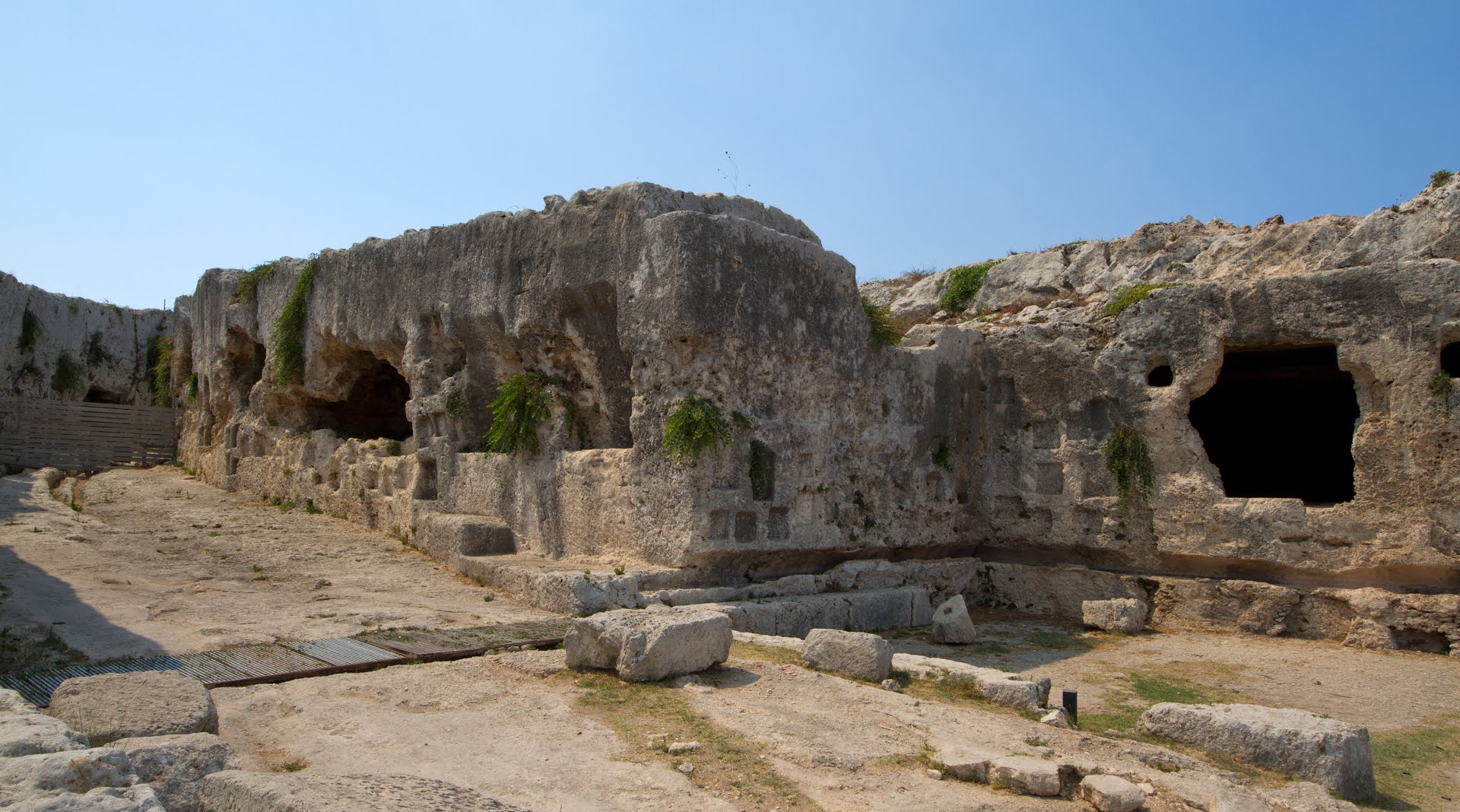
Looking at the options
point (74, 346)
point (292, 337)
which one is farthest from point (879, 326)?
point (74, 346)

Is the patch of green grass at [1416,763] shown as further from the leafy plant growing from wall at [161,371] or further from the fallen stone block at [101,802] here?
the leafy plant growing from wall at [161,371]

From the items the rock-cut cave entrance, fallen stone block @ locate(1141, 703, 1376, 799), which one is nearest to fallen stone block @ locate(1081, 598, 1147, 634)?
the rock-cut cave entrance

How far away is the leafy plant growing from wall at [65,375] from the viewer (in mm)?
20625

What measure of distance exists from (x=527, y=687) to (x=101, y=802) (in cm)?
273

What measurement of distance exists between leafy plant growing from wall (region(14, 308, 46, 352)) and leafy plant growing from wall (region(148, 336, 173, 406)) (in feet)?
Result: 7.16

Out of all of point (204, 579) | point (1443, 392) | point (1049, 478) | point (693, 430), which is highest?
point (1443, 392)

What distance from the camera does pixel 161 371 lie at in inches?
826

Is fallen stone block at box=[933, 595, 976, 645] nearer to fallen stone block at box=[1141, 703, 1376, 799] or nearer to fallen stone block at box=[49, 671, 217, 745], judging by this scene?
fallen stone block at box=[1141, 703, 1376, 799]

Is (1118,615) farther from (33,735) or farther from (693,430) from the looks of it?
(33,735)

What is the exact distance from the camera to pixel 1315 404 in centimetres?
1322

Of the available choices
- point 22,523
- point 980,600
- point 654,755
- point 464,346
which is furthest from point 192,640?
point 980,600

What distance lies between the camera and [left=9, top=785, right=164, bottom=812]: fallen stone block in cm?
279

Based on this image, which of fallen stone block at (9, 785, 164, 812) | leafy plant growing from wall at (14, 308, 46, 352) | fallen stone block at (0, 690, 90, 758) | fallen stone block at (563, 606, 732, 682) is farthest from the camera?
leafy plant growing from wall at (14, 308, 46, 352)

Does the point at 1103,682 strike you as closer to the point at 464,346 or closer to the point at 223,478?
the point at 464,346
